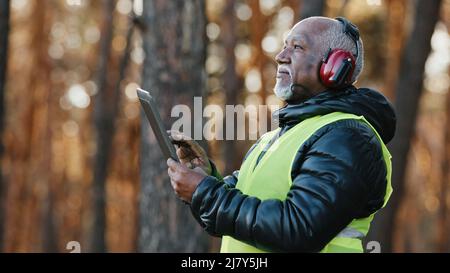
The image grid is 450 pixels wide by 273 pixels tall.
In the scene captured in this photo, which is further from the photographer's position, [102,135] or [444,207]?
[444,207]

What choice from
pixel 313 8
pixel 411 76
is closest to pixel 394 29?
pixel 411 76

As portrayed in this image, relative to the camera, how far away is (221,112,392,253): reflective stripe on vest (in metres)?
2.73

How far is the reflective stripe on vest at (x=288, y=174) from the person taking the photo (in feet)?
8.95

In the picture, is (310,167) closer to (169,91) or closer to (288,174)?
(288,174)

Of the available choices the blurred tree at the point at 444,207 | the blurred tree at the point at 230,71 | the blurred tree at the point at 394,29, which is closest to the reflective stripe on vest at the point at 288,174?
the blurred tree at the point at 230,71

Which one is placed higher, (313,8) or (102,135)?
(313,8)

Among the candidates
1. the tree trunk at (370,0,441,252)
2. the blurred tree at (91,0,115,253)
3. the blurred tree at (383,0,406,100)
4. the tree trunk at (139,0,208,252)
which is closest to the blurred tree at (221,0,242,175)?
the blurred tree at (91,0,115,253)

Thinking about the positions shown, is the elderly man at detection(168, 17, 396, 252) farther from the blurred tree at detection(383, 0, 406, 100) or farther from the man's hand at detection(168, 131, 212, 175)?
the blurred tree at detection(383, 0, 406, 100)

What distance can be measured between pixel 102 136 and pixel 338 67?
40.5ft

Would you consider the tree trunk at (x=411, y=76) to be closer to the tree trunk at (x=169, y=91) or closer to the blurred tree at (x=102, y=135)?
the tree trunk at (x=169, y=91)

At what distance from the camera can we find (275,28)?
20906 mm

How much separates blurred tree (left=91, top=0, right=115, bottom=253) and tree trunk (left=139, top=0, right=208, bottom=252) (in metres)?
8.24

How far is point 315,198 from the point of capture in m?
2.53

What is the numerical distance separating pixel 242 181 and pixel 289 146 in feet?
0.95
